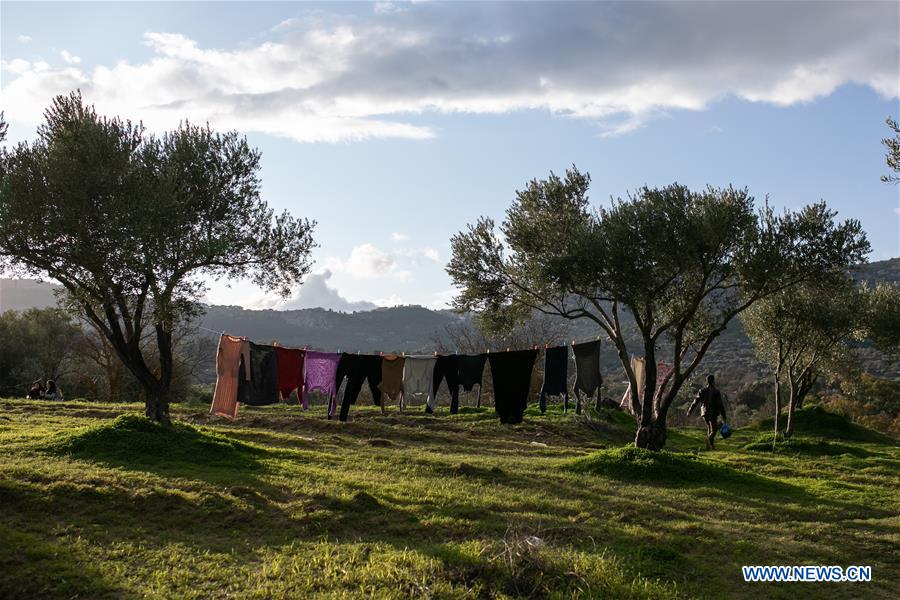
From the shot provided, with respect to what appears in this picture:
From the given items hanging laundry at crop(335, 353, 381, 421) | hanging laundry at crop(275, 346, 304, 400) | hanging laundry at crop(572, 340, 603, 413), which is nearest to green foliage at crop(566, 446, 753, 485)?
hanging laundry at crop(572, 340, 603, 413)

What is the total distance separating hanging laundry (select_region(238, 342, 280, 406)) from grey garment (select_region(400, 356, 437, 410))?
14.3 feet

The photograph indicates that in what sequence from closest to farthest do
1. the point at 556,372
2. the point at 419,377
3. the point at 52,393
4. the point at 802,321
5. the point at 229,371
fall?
the point at 229,371 < the point at 556,372 < the point at 419,377 < the point at 802,321 < the point at 52,393

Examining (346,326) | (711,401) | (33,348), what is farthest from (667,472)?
(346,326)

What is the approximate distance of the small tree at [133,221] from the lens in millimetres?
15664

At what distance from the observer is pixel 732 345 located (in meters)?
100

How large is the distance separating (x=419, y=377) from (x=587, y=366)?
19.1 ft

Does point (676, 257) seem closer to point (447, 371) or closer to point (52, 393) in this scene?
point (447, 371)

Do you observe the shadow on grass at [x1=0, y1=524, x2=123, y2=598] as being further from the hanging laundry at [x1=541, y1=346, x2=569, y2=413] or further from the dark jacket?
the dark jacket

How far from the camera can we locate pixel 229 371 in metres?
22.1

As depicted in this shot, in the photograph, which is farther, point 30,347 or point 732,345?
point 732,345

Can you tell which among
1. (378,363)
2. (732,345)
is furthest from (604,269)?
(732,345)

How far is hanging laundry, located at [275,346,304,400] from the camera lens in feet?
75.9

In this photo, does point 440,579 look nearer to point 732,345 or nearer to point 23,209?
point 23,209

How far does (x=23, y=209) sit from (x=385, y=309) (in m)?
156
